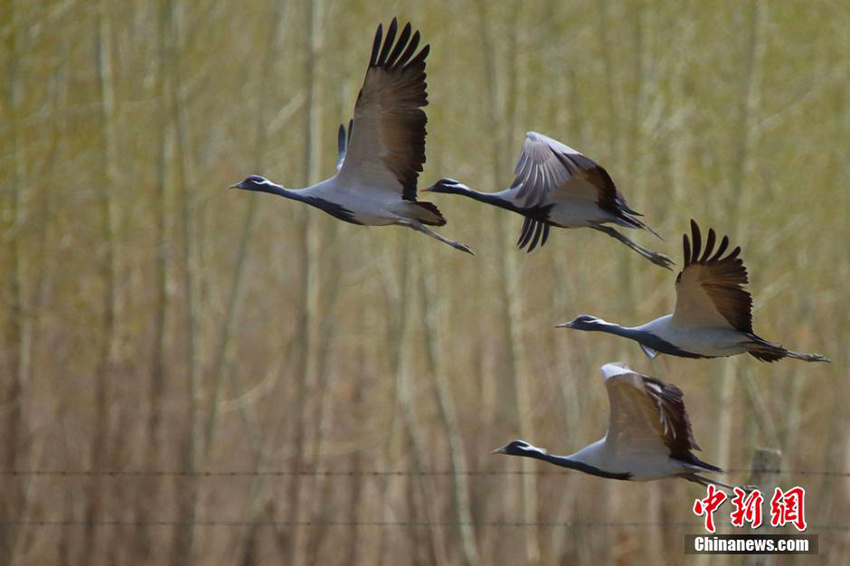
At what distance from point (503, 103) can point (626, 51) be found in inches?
122

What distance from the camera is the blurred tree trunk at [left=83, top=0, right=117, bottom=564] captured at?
1664 centimetres

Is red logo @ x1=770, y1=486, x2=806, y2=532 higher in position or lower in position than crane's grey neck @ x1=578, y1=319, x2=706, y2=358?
lower

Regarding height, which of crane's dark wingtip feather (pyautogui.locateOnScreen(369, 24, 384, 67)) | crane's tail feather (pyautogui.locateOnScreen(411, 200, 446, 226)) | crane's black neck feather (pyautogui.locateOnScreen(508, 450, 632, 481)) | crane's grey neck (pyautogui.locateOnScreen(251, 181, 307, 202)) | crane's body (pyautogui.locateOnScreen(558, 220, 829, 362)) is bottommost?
crane's black neck feather (pyautogui.locateOnScreen(508, 450, 632, 481))

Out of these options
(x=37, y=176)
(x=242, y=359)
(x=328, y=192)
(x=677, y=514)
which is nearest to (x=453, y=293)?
(x=242, y=359)

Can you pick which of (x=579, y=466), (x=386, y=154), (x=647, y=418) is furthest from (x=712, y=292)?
(x=386, y=154)

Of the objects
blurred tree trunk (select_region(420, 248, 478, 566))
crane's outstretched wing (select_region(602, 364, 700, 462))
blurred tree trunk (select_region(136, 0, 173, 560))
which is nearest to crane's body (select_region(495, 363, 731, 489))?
crane's outstretched wing (select_region(602, 364, 700, 462))

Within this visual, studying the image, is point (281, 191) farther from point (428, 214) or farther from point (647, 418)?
point (647, 418)

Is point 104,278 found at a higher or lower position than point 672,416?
higher

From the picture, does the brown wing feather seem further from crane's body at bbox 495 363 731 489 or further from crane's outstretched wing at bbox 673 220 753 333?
crane's outstretched wing at bbox 673 220 753 333

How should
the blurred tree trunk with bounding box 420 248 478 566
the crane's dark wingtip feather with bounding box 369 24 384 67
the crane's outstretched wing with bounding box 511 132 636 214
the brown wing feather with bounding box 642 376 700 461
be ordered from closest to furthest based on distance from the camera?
the brown wing feather with bounding box 642 376 700 461 → the crane's dark wingtip feather with bounding box 369 24 384 67 → the crane's outstretched wing with bounding box 511 132 636 214 → the blurred tree trunk with bounding box 420 248 478 566

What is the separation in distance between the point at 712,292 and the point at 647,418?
97 cm

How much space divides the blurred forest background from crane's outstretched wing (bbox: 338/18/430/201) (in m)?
6.37

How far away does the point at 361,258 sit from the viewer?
938 inches

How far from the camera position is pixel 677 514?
72.3ft
